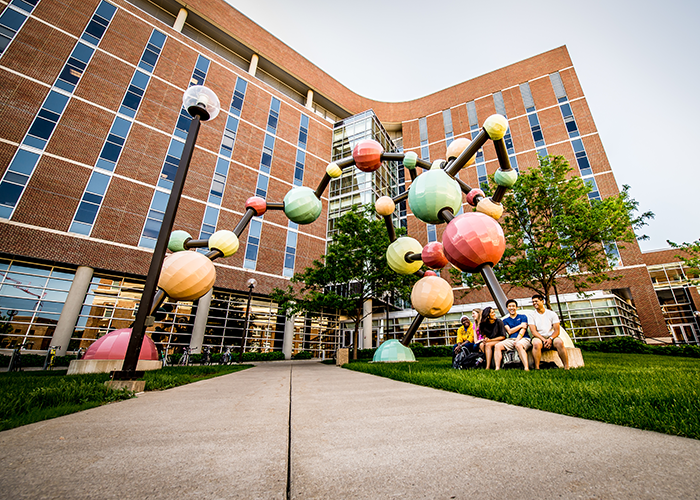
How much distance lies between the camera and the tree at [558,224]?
489 inches

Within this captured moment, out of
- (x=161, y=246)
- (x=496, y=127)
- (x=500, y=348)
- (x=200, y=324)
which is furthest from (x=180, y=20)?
(x=500, y=348)

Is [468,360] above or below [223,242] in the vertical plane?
below

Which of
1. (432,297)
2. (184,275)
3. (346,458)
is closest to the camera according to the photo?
(346,458)

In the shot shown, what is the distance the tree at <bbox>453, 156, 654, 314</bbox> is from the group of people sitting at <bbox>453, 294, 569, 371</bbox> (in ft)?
26.4

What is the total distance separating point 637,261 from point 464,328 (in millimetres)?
22774

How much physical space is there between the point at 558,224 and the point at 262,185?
68.6ft

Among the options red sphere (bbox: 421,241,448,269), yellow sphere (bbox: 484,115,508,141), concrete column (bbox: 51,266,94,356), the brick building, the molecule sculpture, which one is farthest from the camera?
the brick building

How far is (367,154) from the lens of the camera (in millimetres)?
5375

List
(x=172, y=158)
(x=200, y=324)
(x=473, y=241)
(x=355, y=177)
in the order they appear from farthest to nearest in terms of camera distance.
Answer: (x=355, y=177)
(x=172, y=158)
(x=200, y=324)
(x=473, y=241)

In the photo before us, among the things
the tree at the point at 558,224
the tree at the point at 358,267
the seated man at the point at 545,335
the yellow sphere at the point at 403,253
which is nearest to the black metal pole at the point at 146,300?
the yellow sphere at the point at 403,253

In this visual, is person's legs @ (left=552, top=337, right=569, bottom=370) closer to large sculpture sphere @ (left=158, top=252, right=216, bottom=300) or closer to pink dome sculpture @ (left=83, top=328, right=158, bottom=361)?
large sculpture sphere @ (left=158, top=252, right=216, bottom=300)

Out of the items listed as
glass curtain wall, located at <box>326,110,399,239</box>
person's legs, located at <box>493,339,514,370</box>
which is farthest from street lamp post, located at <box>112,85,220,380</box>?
glass curtain wall, located at <box>326,110,399,239</box>

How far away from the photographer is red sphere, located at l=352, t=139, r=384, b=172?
5.39 m

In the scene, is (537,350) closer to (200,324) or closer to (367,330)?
(200,324)
